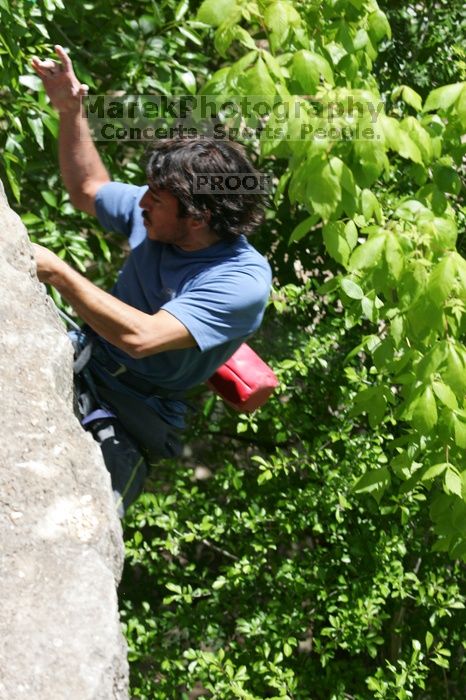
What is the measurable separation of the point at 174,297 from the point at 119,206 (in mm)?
426

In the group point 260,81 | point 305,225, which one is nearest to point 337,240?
point 305,225

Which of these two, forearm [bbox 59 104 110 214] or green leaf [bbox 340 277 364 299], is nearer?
green leaf [bbox 340 277 364 299]

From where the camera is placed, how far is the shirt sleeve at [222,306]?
10.1 feet

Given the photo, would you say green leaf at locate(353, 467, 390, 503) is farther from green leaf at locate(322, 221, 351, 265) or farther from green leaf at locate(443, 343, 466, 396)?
green leaf at locate(322, 221, 351, 265)

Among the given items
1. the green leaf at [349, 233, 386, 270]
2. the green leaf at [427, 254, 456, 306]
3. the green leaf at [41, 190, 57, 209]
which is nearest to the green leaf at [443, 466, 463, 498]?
the green leaf at [427, 254, 456, 306]

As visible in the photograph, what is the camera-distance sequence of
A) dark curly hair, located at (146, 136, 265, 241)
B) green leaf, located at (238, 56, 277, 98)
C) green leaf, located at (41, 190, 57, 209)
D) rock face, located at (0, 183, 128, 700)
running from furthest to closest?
green leaf, located at (41, 190, 57, 209) < dark curly hair, located at (146, 136, 265, 241) < green leaf, located at (238, 56, 277, 98) < rock face, located at (0, 183, 128, 700)

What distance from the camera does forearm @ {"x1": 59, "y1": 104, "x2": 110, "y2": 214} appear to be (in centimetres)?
351

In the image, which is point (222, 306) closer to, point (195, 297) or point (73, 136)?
point (195, 297)

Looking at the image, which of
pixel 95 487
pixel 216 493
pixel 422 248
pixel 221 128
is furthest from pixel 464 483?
pixel 221 128

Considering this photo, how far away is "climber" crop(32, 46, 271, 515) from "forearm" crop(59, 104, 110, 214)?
6.7 inches

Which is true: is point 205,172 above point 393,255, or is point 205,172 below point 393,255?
below

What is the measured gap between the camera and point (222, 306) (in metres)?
3.12

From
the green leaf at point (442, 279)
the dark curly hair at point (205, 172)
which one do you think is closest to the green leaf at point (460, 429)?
the green leaf at point (442, 279)

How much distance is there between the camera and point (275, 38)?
304 centimetres
